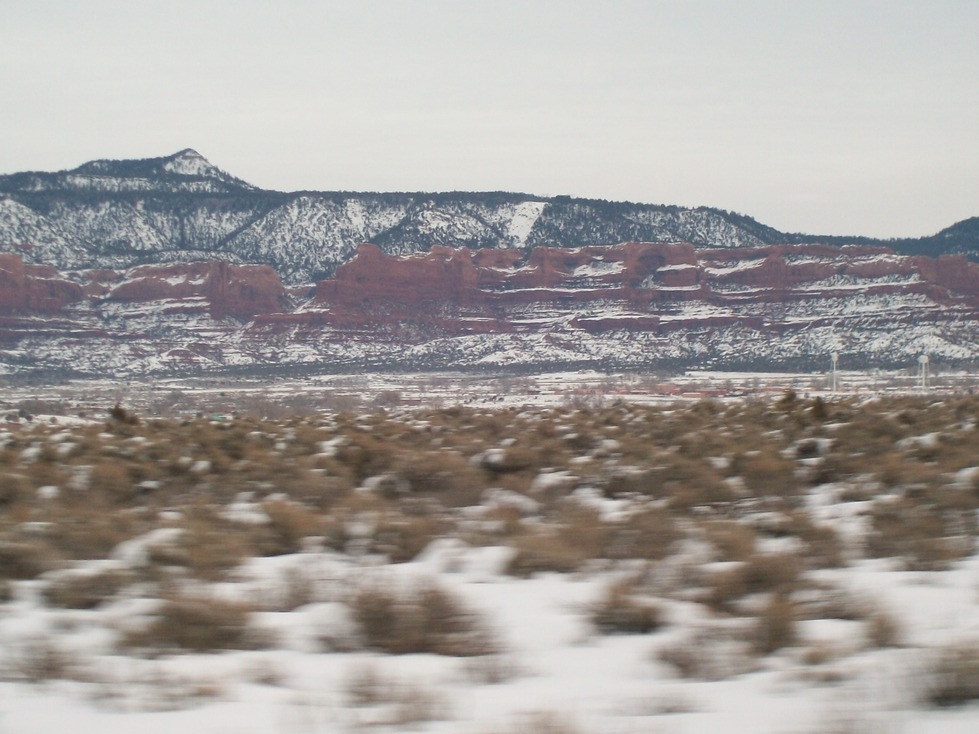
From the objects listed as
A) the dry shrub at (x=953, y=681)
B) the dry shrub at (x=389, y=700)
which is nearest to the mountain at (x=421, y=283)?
the dry shrub at (x=953, y=681)

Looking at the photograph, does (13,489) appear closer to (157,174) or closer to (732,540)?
(732,540)

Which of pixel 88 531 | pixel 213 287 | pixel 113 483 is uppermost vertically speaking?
pixel 213 287

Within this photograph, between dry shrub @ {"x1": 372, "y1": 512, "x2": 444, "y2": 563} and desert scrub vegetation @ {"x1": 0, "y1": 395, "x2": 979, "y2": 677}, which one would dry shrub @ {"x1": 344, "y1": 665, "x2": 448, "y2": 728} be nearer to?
desert scrub vegetation @ {"x1": 0, "y1": 395, "x2": 979, "y2": 677}

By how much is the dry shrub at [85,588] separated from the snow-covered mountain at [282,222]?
131m

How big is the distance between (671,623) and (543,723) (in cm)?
159

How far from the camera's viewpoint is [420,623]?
195 inches

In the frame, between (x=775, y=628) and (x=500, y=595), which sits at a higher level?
(x=775, y=628)

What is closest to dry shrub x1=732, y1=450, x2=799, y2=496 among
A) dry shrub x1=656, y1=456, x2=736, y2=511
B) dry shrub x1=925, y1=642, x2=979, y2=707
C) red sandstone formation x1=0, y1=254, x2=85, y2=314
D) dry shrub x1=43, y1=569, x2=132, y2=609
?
dry shrub x1=656, y1=456, x2=736, y2=511

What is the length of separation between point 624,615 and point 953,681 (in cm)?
165

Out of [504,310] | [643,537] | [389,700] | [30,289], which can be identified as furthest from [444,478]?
[504,310]

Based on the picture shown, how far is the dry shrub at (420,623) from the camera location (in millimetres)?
4781

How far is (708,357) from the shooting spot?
110m

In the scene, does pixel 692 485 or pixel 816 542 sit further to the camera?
pixel 692 485

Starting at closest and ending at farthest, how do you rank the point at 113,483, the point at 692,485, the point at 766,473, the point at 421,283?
the point at 692,485 → the point at 766,473 → the point at 113,483 → the point at 421,283
